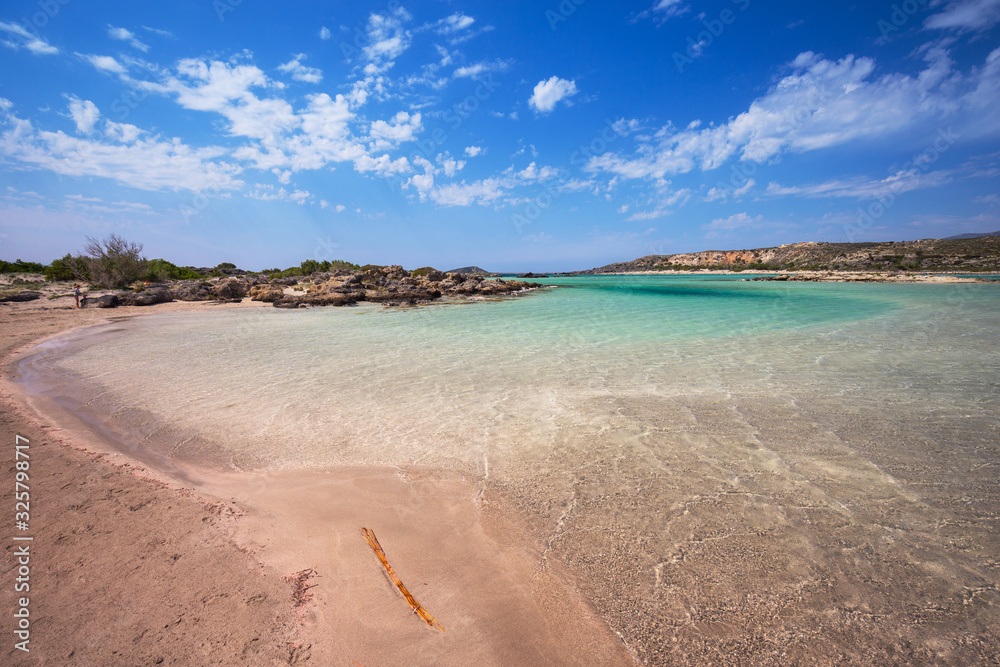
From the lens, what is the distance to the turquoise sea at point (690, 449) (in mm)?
2012

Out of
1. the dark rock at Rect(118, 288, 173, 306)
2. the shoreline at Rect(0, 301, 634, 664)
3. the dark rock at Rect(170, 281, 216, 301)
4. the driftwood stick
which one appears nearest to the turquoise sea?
the shoreline at Rect(0, 301, 634, 664)

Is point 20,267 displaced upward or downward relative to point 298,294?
upward

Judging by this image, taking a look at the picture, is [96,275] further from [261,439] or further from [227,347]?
[261,439]

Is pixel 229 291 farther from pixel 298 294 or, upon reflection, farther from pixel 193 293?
pixel 298 294

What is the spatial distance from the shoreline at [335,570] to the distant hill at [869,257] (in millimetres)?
77291

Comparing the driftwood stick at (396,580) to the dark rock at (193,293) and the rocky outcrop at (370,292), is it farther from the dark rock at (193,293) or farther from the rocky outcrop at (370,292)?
the dark rock at (193,293)

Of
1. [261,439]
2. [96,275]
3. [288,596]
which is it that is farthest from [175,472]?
[96,275]

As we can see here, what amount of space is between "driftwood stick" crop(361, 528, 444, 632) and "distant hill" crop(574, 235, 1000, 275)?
7789 centimetres

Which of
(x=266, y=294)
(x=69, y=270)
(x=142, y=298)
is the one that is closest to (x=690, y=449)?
(x=266, y=294)

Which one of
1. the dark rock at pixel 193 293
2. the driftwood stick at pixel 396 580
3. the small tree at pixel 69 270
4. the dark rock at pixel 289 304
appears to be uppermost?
the small tree at pixel 69 270

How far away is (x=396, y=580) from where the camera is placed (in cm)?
226

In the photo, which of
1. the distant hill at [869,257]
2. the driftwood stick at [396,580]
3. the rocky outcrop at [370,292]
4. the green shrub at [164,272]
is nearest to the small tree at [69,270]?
the green shrub at [164,272]

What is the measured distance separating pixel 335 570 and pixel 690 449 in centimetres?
345

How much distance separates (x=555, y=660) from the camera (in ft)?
5.98
